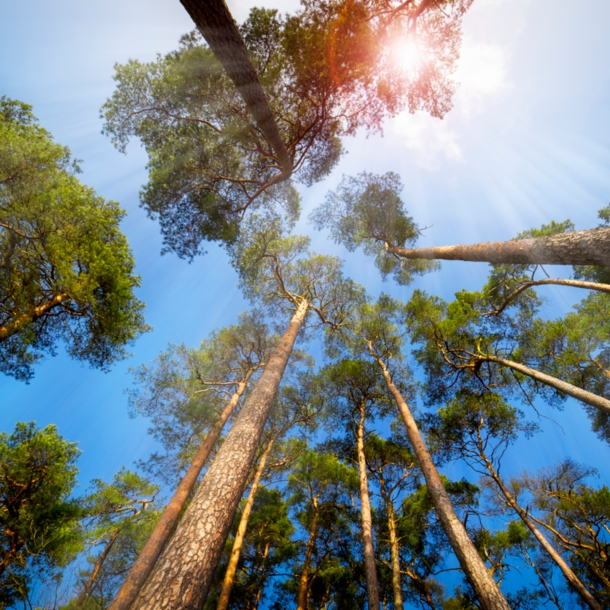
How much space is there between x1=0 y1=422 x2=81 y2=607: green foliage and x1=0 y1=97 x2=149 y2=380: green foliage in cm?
241

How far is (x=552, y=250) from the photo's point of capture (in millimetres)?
3299

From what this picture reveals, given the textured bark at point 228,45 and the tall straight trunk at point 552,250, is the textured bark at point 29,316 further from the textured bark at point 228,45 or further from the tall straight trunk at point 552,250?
the tall straight trunk at point 552,250

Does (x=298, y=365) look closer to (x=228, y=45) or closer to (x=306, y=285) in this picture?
(x=306, y=285)

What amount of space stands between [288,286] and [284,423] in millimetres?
6570

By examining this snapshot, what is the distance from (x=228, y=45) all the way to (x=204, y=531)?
6348mm

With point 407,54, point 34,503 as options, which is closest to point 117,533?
point 34,503

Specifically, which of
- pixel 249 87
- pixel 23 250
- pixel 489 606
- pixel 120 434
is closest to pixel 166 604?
pixel 489 606

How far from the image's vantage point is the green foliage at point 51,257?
6.69 metres

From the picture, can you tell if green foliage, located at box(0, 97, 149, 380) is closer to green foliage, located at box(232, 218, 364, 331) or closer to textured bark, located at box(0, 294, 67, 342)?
textured bark, located at box(0, 294, 67, 342)

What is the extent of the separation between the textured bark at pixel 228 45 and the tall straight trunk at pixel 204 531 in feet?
18.6

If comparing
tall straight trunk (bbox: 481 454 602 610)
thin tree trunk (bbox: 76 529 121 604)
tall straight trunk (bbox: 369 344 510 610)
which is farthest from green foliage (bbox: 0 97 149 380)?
tall straight trunk (bbox: 481 454 602 610)

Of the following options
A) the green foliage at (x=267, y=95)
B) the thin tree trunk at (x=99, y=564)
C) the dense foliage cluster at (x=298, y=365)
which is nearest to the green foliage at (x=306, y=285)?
the dense foliage cluster at (x=298, y=365)

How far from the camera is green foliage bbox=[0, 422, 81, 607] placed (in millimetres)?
6832

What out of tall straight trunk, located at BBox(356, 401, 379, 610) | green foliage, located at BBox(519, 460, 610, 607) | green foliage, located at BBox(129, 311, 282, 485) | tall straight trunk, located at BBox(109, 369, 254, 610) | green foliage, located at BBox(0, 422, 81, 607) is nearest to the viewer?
tall straight trunk, located at BBox(356, 401, 379, 610)
